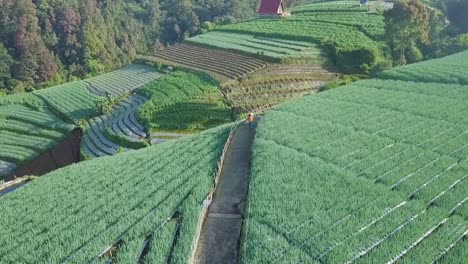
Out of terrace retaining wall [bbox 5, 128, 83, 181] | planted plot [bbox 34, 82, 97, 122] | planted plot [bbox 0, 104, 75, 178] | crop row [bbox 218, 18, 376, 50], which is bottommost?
terrace retaining wall [bbox 5, 128, 83, 181]

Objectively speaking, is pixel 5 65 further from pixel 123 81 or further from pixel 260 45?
Answer: pixel 260 45

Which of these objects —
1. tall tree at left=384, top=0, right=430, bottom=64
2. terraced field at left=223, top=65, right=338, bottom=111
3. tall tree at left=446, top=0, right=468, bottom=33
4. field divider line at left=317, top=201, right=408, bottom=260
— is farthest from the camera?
tall tree at left=446, top=0, right=468, bottom=33

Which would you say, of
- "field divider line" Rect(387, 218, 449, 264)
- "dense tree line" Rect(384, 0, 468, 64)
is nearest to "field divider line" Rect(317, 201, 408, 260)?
"field divider line" Rect(387, 218, 449, 264)

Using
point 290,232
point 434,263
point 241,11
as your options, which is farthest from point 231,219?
point 241,11

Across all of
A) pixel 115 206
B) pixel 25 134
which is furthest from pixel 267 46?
pixel 115 206

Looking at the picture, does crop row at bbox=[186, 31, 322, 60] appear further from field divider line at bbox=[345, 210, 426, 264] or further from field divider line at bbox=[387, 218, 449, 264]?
field divider line at bbox=[387, 218, 449, 264]

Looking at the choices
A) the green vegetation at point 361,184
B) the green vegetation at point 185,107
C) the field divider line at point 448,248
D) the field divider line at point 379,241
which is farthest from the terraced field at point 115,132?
the field divider line at point 448,248

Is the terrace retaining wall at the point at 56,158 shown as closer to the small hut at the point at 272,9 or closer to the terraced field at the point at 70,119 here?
the terraced field at the point at 70,119

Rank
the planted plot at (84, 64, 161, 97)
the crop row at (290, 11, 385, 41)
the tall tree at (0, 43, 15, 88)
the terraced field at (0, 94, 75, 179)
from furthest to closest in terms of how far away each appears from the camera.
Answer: the tall tree at (0, 43, 15, 88)
the crop row at (290, 11, 385, 41)
the planted plot at (84, 64, 161, 97)
the terraced field at (0, 94, 75, 179)

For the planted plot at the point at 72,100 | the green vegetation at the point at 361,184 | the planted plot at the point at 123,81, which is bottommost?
the planted plot at the point at 72,100
